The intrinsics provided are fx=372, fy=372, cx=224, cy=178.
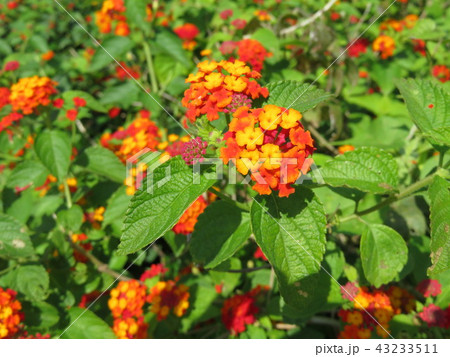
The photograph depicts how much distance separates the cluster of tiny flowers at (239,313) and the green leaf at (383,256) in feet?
2.16

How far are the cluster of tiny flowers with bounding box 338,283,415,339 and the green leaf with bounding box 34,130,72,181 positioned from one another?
146 cm

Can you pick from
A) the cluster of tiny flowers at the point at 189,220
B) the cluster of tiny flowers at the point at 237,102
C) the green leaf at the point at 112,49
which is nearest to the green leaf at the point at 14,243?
the cluster of tiny flowers at the point at 189,220

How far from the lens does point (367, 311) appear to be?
161 cm

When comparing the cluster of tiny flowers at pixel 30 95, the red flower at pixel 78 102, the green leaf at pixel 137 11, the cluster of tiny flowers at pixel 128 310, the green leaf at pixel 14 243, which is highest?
the green leaf at pixel 137 11

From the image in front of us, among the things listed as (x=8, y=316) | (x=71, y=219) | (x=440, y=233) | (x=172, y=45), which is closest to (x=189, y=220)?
(x=71, y=219)

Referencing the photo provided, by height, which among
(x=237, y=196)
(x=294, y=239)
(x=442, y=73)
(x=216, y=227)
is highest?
(x=294, y=239)

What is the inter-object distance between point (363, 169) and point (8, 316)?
1.54 meters

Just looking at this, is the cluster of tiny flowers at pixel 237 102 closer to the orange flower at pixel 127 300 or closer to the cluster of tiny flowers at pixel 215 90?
the cluster of tiny flowers at pixel 215 90

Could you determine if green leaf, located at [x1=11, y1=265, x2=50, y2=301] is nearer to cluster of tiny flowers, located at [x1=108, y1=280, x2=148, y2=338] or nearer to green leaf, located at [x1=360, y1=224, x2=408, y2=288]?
cluster of tiny flowers, located at [x1=108, y1=280, x2=148, y2=338]

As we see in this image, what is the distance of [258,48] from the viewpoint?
6.81 ft

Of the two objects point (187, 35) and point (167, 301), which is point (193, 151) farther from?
point (187, 35)

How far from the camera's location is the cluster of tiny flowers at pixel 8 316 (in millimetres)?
1530

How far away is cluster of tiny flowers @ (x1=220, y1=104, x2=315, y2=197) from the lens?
1.01 m

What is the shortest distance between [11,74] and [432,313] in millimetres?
3305
